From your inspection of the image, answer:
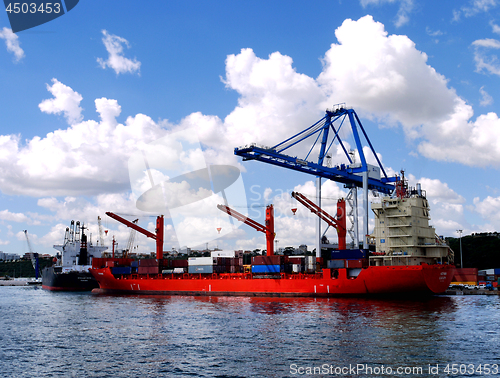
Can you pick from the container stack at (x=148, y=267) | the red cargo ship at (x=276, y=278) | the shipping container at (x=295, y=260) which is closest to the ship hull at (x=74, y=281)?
the red cargo ship at (x=276, y=278)

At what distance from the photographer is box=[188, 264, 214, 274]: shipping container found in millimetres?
58844

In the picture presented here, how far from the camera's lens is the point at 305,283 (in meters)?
49.2

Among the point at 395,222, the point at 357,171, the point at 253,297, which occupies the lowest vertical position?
the point at 253,297

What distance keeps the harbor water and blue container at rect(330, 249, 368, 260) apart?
8.67 meters

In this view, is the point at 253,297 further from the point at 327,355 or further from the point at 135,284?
the point at 327,355

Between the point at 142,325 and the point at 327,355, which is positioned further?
the point at 142,325

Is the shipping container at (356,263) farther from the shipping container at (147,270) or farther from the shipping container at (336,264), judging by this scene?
the shipping container at (147,270)

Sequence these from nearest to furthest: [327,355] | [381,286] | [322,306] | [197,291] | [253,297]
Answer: [327,355], [322,306], [381,286], [253,297], [197,291]

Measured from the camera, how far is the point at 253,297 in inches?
2062

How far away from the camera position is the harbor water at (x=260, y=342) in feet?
63.0

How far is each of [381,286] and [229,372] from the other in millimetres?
30390

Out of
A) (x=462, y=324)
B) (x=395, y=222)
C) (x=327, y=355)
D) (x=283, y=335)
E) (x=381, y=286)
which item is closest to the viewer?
(x=327, y=355)

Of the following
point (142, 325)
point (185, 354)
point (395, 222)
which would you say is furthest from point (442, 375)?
point (395, 222)

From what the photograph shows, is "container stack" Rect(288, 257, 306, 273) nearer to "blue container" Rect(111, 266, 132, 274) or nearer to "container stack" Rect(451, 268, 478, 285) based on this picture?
"blue container" Rect(111, 266, 132, 274)
